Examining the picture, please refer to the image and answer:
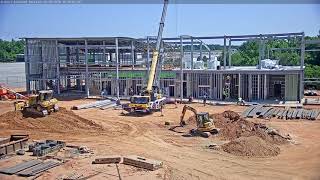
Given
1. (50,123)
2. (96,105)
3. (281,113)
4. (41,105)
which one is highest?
(41,105)

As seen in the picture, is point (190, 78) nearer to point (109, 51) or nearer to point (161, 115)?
point (161, 115)

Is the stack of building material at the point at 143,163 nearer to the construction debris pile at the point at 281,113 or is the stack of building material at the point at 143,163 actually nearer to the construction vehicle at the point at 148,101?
the construction vehicle at the point at 148,101

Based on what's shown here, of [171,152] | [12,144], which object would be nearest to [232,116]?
[171,152]

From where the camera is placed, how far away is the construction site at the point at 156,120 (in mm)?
18016

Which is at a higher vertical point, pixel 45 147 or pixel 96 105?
pixel 96 105

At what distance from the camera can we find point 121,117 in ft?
104

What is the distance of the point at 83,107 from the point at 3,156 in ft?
53.1

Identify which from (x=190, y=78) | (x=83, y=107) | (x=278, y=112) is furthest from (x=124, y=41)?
(x=278, y=112)

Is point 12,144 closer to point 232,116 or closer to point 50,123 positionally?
point 50,123

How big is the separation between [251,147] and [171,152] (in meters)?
4.17

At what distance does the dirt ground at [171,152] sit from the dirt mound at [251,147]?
0.45 m

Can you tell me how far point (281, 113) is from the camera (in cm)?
3086

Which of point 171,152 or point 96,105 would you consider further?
point 96,105

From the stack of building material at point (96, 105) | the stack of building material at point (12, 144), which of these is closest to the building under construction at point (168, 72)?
the stack of building material at point (96, 105)
